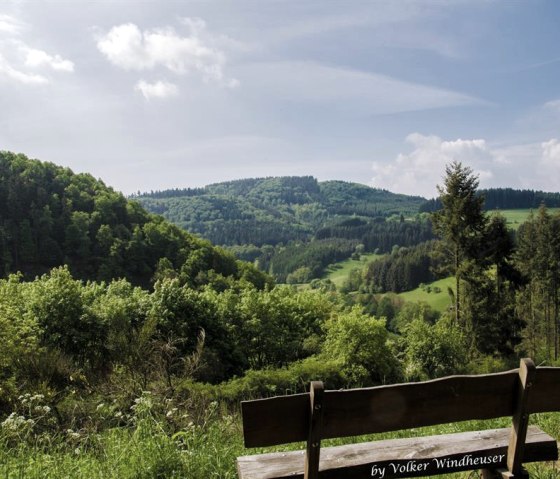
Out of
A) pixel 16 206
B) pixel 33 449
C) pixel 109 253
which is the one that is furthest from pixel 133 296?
pixel 16 206

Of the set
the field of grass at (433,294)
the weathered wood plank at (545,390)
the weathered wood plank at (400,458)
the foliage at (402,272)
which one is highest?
the weathered wood plank at (545,390)

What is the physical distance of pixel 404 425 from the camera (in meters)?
3.34

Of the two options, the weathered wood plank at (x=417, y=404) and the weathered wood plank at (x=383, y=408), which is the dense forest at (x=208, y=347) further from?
the weathered wood plank at (x=417, y=404)

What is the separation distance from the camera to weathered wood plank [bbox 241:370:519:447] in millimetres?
3127

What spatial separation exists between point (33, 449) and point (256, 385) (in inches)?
644

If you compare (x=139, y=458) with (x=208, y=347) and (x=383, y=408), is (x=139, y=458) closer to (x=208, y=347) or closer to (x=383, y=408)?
(x=383, y=408)

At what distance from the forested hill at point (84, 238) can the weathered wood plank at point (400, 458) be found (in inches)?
2896

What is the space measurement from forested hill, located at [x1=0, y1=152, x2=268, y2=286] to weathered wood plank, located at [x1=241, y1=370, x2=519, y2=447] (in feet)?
242

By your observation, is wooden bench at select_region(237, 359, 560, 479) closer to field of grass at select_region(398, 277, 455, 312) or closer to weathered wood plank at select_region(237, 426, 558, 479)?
weathered wood plank at select_region(237, 426, 558, 479)

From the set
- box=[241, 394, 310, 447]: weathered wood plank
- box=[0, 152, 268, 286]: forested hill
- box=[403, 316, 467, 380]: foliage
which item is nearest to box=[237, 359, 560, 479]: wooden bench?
box=[241, 394, 310, 447]: weathered wood plank

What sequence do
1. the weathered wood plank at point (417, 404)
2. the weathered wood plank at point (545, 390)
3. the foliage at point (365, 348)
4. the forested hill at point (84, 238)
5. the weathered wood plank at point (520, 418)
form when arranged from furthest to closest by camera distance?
1. the forested hill at point (84, 238)
2. the foliage at point (365, 348)
3. the weathered wood plank at point (545, 390)
4. the weathered wood plank at point (520, 418)
5. the weathered wood plank at point (417, 404)

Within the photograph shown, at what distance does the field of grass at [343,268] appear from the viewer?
152m

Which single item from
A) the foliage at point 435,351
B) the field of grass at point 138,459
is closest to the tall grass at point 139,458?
the field of grass at point 138,459

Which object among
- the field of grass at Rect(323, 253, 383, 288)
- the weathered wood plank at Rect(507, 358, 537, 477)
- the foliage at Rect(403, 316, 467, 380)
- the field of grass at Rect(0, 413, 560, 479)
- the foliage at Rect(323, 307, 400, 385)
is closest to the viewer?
the weathered wood plank at Rect(507, 358, 537, 477)
